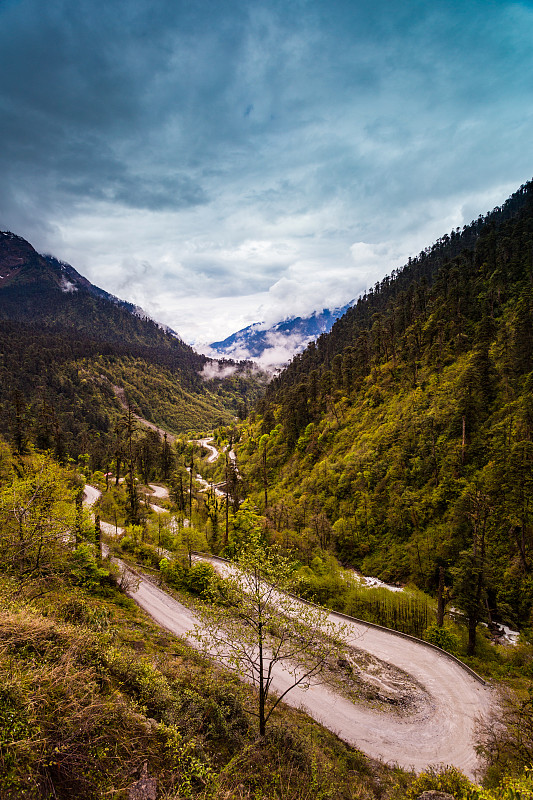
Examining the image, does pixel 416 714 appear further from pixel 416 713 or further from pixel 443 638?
pixel 443 638

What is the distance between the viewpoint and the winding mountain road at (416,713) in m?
18.2

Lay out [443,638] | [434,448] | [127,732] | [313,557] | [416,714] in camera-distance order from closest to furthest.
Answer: [127,732], [416,714], [443,638], [313,557], [434,448]

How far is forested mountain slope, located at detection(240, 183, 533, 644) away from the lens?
30828mm

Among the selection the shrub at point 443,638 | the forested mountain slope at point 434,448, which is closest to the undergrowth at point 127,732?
the shrub at point 443,638

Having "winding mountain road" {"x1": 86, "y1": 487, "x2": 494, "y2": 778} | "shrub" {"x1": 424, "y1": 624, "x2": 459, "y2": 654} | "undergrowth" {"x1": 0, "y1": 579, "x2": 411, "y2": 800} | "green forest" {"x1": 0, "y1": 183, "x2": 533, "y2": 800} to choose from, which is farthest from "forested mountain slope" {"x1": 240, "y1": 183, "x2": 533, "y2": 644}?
"undergrowth" {"x1": 0, "y1": 579, "x2": 411, "y2": 800}

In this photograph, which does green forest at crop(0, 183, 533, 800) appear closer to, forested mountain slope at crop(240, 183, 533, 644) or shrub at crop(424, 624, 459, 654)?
shrub at crop(424, 624, 459, 654)

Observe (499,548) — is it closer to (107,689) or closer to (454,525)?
(454,525)

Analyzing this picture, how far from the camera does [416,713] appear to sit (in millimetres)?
20844

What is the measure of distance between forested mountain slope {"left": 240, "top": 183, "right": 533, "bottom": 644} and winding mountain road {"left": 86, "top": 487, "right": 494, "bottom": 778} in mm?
5232

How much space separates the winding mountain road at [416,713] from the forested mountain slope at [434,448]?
523 cm

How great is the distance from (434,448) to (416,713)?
30.4 meters

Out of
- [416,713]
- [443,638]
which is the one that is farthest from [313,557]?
[416,713]

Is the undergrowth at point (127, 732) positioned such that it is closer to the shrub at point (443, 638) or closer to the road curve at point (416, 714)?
the road curve at point (416, 714)

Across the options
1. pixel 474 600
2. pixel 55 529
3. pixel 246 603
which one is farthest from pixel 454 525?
pixel 55 529
